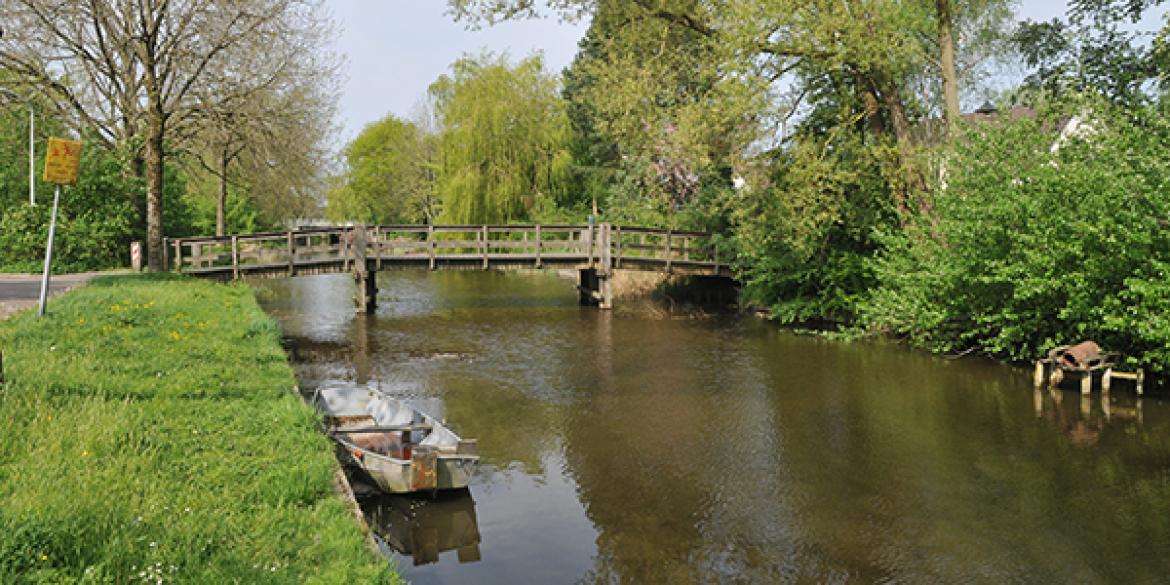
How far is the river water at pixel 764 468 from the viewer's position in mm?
8117

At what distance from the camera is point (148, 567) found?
197 inches

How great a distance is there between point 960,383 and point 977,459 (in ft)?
17.1

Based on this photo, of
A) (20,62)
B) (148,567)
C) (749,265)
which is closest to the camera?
(148,567)

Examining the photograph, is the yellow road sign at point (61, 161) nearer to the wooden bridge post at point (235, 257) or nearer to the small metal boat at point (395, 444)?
the small metal boat at point (395, 444)

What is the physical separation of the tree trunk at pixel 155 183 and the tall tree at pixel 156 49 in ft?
0.08

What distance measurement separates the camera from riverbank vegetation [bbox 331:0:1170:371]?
14703 mm

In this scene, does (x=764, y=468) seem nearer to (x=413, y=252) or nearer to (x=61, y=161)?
(x=61, y=161)

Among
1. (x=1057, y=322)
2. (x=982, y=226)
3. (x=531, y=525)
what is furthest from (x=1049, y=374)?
(x=531, y=525)

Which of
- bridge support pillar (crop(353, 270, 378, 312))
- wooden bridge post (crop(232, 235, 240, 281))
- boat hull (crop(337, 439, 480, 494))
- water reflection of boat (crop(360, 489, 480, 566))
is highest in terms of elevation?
wooden bridge post (crop(232, 235, 240, 281))

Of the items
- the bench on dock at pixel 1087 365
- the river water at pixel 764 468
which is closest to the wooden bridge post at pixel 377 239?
the river water at pixel 764 468

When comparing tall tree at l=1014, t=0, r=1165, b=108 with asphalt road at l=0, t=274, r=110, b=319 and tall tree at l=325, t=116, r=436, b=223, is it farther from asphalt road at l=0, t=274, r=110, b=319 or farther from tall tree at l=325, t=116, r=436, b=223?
tall tree at l=325, t=116, r=436, b=223

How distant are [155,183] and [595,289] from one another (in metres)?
13.5

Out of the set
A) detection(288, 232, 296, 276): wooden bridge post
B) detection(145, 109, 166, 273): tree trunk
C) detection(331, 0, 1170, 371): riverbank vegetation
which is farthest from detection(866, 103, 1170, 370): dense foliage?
detection(145, 109, 166, 273): tree trunk

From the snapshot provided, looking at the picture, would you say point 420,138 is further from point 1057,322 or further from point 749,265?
point 1057,322
